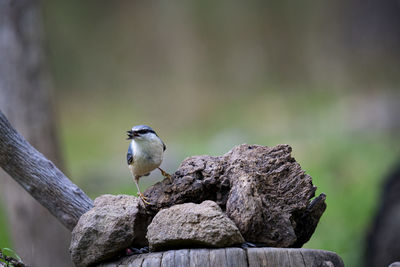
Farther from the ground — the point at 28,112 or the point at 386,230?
the point at 28,112

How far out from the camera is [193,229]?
2.66m

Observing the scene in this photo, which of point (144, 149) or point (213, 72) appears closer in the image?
point (144, 149)

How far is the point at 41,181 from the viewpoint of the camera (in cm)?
354

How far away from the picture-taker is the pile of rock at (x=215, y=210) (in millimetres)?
2695

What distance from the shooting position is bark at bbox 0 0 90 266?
6434 mm

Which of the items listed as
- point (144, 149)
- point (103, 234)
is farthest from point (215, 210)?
point (144, 149)

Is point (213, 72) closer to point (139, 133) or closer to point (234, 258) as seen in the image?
point (139, 133)

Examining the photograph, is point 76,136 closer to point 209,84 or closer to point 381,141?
point 209,84

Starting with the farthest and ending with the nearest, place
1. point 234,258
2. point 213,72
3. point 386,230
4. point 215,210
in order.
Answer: point 213,72
point 386,230
point 215,210
point 234,258

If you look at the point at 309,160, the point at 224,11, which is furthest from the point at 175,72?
the point at 309,160

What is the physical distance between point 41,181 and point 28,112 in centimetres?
330

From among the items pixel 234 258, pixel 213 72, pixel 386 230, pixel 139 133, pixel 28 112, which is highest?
pixel 213 72

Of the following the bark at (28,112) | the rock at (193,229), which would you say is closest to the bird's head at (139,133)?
the rock at (193,229)

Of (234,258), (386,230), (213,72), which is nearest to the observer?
(234,258)
